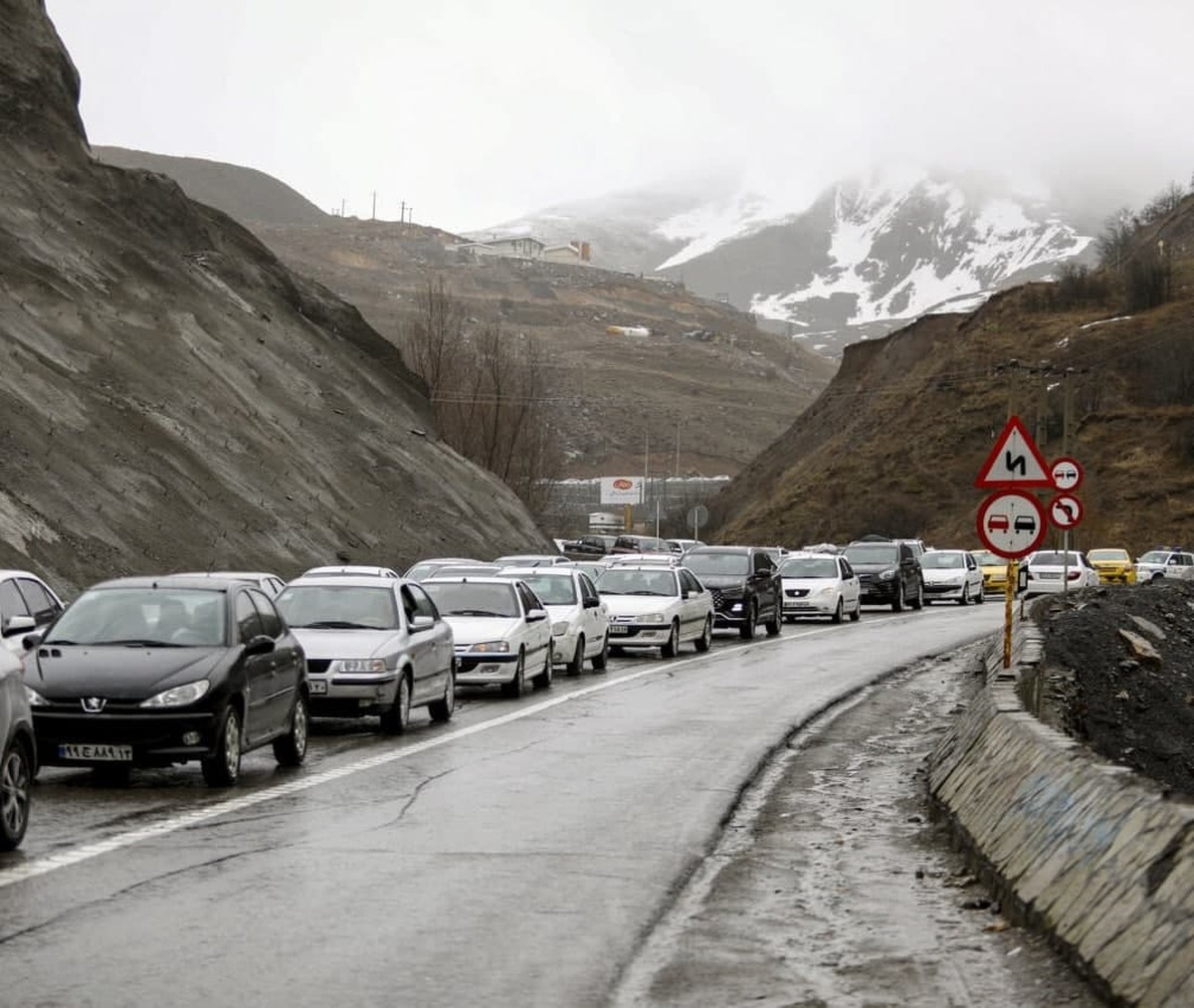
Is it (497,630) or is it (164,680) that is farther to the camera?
(497,630)

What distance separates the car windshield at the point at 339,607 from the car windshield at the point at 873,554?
34.1m

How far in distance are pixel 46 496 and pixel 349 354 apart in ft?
94.2

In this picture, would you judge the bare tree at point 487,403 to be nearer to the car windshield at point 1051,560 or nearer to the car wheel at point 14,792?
the car windshield at point 1051,560

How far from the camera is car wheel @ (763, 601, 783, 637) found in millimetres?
39938

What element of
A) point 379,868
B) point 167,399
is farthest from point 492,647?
point 167,399

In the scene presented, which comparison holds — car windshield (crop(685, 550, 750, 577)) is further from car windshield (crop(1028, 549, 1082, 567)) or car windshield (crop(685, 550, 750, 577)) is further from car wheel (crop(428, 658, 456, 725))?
car windshield (crop(1028, 549, 1082, 567))

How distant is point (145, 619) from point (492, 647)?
8.91 meters

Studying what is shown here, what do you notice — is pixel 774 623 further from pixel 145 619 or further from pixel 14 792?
pixel 14 792

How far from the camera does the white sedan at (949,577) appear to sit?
56.4m

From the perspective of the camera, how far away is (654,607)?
3272 centimetres

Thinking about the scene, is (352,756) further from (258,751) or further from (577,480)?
(577,480)

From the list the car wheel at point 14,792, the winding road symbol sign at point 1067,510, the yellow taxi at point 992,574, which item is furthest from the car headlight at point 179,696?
the yellow taxi at point 992,574

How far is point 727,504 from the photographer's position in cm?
11356

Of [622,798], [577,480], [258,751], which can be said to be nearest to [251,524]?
[258,751]
